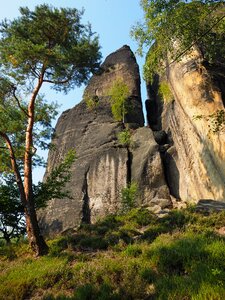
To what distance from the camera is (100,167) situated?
24422 millimetres

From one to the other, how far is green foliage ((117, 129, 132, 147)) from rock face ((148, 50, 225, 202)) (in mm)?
3740

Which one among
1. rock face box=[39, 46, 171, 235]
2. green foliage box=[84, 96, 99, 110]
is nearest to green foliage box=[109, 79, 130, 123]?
rock face box=[39, 46, 171, 235]

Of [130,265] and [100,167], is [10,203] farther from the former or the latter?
[130,265]

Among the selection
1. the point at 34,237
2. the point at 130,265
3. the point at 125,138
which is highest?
the point at 125,138

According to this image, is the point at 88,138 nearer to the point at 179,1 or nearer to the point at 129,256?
the point at 179,1

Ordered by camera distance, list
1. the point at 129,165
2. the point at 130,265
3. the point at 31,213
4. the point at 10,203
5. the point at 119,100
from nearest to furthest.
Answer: the point at 130,265
the point at 31,213
the point at 10,203
the point at 129,165
the point at 119,100

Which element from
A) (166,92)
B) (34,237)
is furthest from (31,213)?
(166,92)

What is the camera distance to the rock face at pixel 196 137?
55.6ft

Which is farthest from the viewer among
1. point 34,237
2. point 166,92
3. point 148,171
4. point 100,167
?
point 166,92

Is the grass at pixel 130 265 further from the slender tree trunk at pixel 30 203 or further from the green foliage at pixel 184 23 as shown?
the green foliage at pixel 184 23

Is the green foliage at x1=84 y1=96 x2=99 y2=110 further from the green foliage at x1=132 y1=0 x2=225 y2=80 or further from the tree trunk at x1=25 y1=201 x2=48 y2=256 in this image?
the tree trunk at x1=25 y1=201 x2=48 y2=256

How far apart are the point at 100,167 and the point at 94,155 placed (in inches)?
58.8

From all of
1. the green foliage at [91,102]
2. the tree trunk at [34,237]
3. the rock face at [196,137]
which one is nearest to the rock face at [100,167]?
the green foliage at [91,102]

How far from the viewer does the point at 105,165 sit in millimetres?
24312
